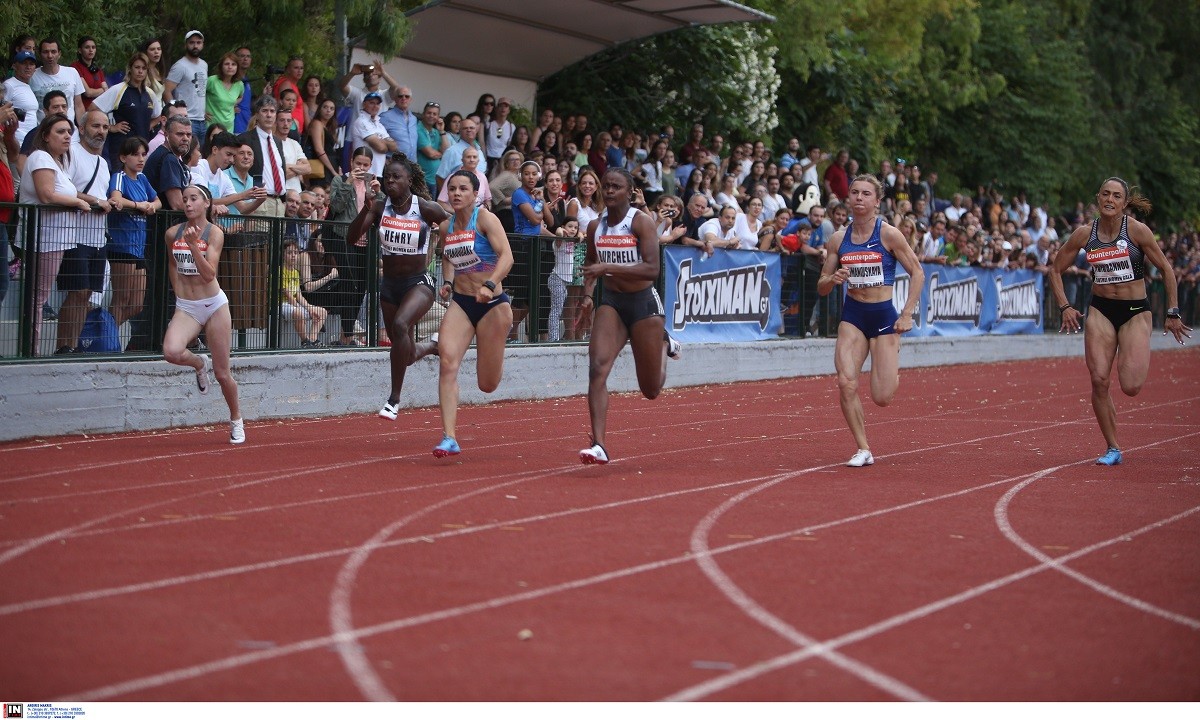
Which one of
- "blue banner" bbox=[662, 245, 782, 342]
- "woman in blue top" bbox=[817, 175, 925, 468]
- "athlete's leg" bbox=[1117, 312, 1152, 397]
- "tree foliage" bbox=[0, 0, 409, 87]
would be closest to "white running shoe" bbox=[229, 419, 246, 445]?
"woman in blue top" bbox=[817, 175, 925, 468]

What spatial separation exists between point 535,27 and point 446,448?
1238 centimetres

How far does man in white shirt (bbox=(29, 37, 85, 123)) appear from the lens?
14297 mm

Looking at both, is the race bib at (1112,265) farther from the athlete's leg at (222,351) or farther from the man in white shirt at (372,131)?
the man in white shirt at (372,131)

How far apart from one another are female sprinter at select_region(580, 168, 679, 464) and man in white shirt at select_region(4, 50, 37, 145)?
240 inches

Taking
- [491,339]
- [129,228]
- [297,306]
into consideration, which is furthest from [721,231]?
[491,339]

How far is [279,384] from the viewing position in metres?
14.7

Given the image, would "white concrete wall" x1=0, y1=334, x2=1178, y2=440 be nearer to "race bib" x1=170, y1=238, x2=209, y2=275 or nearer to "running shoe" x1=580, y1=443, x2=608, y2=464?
"race bib" x1=170, y1=238, x2=209, y2=275

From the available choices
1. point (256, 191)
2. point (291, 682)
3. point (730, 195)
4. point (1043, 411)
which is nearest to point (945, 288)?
point (730, 195)

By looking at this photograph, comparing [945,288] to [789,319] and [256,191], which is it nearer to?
[789,319]

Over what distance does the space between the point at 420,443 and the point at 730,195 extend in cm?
1089

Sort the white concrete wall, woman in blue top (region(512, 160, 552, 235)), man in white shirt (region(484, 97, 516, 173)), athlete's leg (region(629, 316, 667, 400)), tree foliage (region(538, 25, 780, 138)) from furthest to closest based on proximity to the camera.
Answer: tree foliage (region(538, 25, 780, 138)) < man in white shirt (region(484, 97, 516, 173)) < woman in blue top (region(512, 160, 552, 235)) < the white concrete wall < athlete's leg (region(629, 316, 667, 400))

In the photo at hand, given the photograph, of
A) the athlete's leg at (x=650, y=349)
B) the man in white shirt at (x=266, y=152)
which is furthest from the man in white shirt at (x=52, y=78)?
the athlete's leg at (x=650, y=349)

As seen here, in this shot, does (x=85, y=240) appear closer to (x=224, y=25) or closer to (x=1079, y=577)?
(x=224, y=25)

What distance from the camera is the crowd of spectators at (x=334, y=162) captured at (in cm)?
1359
